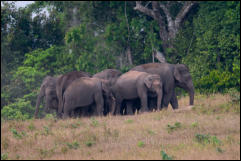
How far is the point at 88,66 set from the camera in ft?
105

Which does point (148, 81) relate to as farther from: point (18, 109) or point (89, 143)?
point (18, 109)

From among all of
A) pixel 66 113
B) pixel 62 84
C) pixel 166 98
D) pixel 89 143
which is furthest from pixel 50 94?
pixel 89 143

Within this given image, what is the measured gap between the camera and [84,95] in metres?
20.4

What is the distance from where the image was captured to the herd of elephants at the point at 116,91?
67.3ft

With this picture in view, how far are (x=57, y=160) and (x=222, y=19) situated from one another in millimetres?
18630

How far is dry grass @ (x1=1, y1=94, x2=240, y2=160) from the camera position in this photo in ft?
37.3

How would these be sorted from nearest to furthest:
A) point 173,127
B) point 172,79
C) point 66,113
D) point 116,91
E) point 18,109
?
point 173,127 → point 66,113 → point 116,91 → point 172,79 → point 18,109

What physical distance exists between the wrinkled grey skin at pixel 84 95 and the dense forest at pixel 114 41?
716cm

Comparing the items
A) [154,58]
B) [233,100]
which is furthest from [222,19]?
[233,100]

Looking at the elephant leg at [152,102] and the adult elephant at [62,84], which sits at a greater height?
the adult elephant at [62,84]

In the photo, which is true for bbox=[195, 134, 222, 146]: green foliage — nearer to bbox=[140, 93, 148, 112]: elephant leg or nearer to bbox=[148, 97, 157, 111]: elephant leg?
bbox=[140, 93, 148, 112]: elephant leg

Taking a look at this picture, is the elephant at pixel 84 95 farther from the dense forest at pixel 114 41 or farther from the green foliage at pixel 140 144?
the green foliage at pixel 140 144

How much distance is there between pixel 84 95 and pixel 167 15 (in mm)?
12771

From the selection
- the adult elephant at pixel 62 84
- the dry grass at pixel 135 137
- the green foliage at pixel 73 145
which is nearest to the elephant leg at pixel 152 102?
the adult elephant at pixel 62 84
